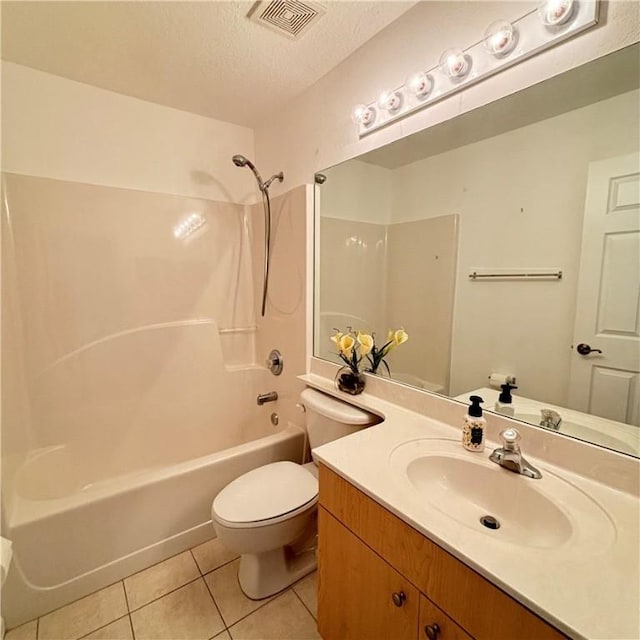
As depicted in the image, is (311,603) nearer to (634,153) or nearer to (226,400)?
(226,400)

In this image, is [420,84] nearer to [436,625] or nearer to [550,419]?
[550,419]

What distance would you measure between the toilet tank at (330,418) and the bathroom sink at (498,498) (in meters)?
0.31

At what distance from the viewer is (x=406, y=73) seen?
123cm

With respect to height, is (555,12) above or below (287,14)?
below

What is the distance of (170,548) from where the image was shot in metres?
1.53

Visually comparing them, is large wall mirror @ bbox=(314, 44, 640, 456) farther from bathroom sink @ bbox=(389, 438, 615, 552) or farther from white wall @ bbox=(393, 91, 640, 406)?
bathroom sink @ bbox=(389, 438, 615, 552)

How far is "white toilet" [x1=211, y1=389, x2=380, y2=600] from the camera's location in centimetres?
121

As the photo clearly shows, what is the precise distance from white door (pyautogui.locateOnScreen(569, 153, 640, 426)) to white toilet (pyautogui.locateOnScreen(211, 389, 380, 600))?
2.34 ft

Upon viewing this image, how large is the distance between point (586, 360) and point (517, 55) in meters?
0.90

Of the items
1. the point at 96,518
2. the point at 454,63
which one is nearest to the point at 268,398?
the point at 96,518

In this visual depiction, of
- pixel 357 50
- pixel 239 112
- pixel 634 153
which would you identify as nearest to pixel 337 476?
pixel 634 153

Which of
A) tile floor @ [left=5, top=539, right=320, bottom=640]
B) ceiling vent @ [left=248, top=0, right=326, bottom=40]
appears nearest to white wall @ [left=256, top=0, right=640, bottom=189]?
ceiling vent @ [left=248, top=0, right=326, bottom=40]

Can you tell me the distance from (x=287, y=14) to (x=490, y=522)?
182 centimetres

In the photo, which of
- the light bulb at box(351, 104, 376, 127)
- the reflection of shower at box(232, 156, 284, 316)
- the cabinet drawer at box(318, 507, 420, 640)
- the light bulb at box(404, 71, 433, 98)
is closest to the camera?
the cabinet drawer at box(318, 507, 420, 640)
